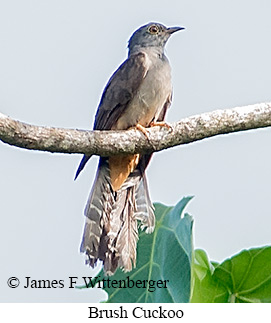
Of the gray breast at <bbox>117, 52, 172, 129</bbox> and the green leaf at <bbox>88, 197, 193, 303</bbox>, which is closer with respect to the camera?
the green leaf at <bbox>88, 197, 193, 303</bbox>

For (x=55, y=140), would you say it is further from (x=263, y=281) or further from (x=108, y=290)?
(x=263, y=281)

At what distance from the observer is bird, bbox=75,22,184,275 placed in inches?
220

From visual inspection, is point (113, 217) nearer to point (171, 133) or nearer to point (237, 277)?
point (171, 133)

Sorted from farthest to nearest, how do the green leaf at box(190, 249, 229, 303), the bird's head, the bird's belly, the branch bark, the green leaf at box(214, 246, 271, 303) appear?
the bird's head → the bird's belly → the branch bark → the green leaf at box(214, 246, 271, 303) → the green leaf at box(190, 249, 229, 303)

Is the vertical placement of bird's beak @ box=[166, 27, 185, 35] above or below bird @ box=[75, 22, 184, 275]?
above

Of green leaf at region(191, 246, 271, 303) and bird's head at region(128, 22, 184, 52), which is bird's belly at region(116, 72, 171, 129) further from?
green leaf at region(191, 246, 271, 303)

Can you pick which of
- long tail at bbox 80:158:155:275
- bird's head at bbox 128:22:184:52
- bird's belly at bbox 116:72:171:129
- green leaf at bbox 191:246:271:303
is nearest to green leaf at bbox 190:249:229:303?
green leaf at bbox 191:246:271:303

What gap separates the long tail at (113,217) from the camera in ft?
18.0

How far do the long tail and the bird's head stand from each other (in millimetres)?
1363

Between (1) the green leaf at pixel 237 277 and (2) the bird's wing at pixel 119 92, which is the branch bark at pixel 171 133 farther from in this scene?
(1) the green leaf at pixel 237 277

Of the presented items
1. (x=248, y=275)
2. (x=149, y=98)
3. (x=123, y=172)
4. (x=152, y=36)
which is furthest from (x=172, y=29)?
(x=248, y=275)

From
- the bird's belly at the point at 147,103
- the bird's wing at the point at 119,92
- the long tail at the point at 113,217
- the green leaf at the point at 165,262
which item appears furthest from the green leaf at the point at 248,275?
the bird's wing at the point at 119,92

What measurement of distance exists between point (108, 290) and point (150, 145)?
1.23m
